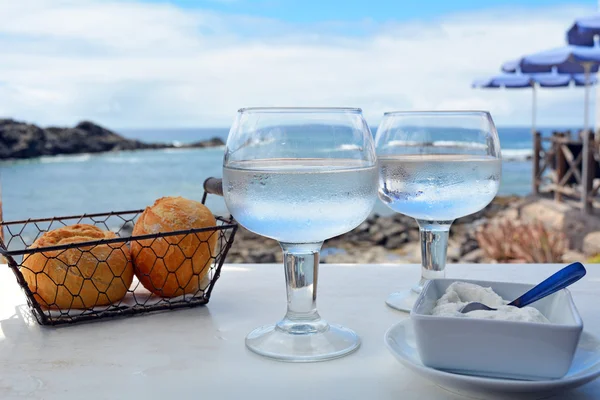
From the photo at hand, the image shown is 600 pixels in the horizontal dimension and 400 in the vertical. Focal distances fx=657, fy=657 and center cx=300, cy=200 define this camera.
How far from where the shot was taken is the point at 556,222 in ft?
29.1

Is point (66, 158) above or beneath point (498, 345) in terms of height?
beneath

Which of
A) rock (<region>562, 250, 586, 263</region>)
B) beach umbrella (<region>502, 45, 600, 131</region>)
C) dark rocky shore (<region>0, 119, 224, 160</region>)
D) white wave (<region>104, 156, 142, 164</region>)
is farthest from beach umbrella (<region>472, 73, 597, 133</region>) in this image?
dark rocky shore (<region>0, 119, 224, 160</region>)

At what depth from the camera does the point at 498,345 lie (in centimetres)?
60

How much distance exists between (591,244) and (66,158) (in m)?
25.4

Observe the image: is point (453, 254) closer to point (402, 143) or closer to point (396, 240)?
point (396, 240)

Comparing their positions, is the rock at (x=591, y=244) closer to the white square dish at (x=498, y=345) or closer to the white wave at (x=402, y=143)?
the white wave at (x=402, y=143)

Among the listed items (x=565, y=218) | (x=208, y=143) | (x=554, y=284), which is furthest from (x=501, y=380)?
(x=208, y=143)

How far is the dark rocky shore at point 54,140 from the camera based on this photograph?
27922 mm

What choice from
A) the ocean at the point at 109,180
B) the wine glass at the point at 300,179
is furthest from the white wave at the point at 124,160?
the wine glass at the point at 300,179

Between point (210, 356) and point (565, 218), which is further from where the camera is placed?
point (565, 218)

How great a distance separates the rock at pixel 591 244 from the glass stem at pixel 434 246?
6408mm

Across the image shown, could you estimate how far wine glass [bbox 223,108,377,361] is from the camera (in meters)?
0.70

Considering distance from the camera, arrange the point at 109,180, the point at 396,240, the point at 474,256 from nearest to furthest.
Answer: the point at 474,256 < the point at 396,240 < the point at 109,180

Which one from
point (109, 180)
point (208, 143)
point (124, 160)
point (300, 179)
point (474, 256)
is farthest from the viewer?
point (208, 143)
